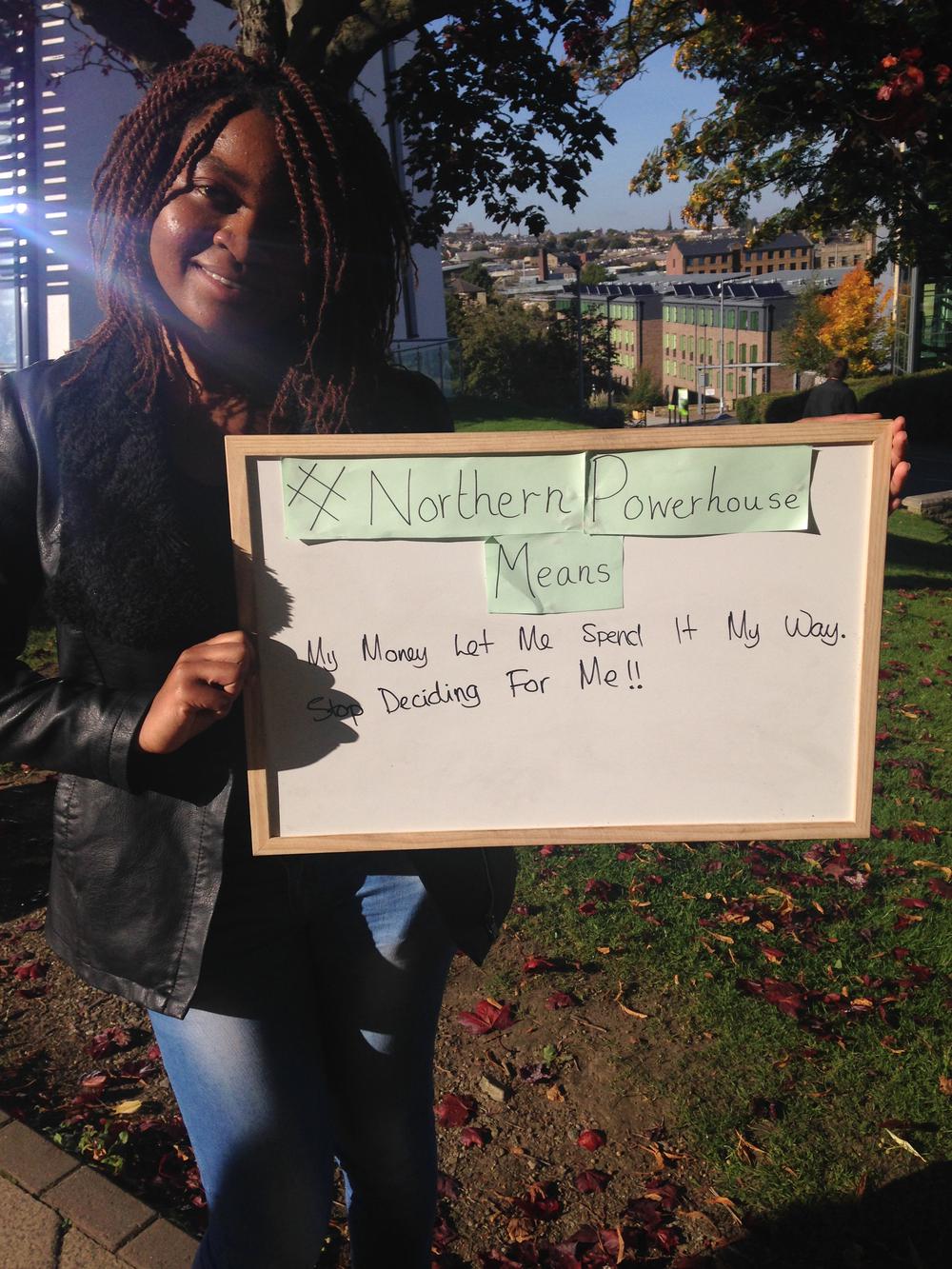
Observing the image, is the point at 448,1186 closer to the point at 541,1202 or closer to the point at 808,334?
the point at 541,1202

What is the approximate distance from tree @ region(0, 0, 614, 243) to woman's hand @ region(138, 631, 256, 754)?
4.00 m

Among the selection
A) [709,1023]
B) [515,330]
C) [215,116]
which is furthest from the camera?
[515,330]

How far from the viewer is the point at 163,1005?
1.68 metres

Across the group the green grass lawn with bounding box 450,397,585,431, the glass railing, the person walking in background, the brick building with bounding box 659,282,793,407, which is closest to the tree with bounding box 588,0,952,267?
the person walking in background

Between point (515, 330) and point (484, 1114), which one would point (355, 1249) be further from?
point (515, 330)

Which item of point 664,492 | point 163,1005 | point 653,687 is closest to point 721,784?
point 653,687

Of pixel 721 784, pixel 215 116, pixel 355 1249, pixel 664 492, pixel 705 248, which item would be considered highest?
pixel 705 248

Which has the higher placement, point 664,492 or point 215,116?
point 215,116

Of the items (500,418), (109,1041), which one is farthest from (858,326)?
(109,1041)

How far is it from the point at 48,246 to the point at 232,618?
870cm

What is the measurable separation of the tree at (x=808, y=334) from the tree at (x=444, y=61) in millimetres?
68354

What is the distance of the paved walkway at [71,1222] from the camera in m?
2.67

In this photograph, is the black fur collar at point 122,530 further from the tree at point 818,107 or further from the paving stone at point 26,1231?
the tree at point 818,107

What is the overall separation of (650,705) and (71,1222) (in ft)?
6.92
